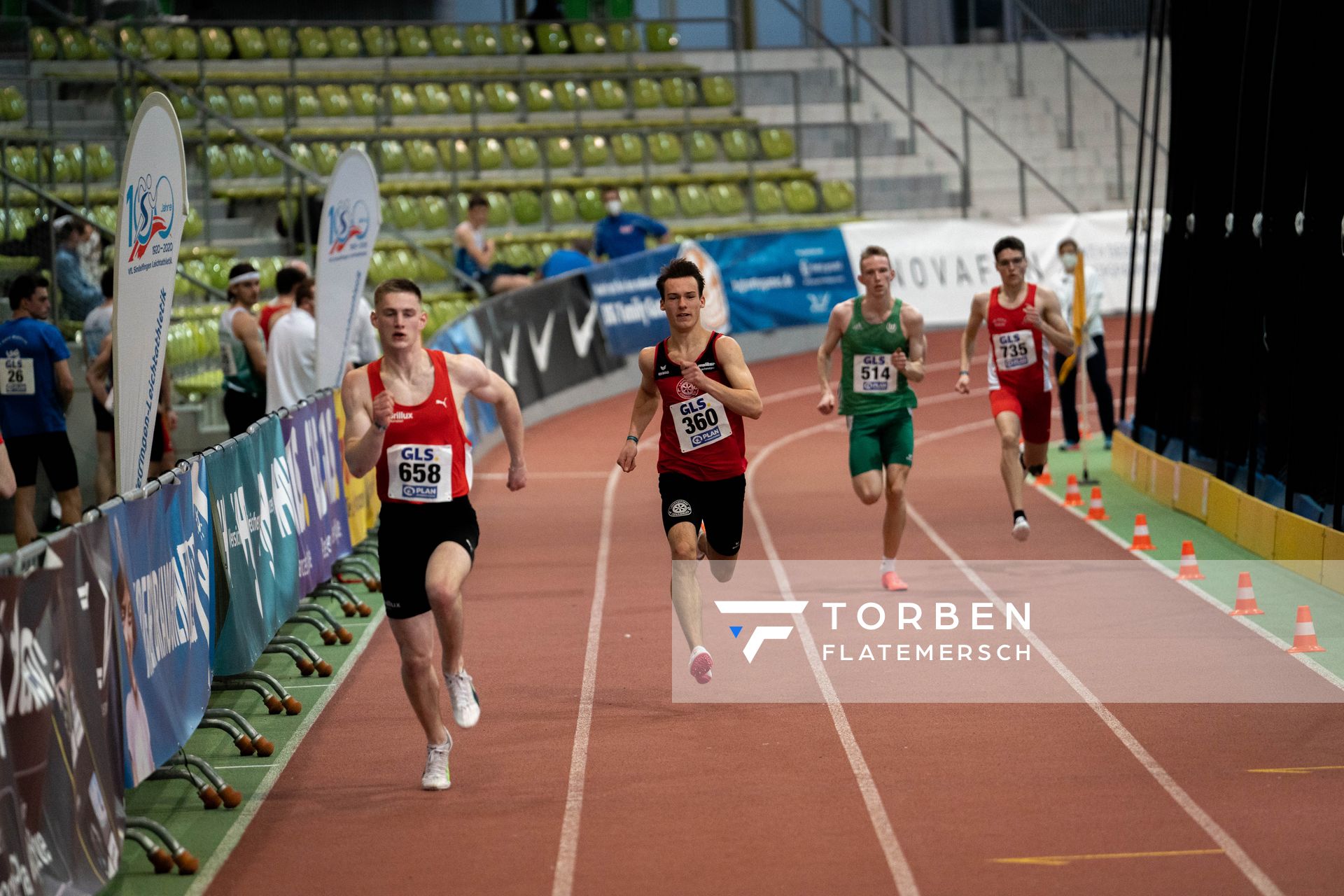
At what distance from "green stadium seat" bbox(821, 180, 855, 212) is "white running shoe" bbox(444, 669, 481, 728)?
879 inches

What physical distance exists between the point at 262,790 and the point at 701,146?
22.4 metres

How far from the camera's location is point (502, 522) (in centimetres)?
1455

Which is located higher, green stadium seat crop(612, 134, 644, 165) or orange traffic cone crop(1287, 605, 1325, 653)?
green stadium seat crop(612, 134, 644, 165)

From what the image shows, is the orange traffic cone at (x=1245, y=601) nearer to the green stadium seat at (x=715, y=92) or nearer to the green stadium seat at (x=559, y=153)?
the green stadium seat at (x=559, y=153)

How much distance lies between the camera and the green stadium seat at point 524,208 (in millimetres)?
26281

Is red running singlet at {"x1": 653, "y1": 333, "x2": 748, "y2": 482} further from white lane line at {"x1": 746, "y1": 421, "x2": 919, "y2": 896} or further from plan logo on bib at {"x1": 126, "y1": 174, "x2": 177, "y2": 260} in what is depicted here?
plan logo on bib at {"x1": 126, "y1": 174, "x2": 177, "y2": 260}

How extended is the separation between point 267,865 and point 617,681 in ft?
9.96

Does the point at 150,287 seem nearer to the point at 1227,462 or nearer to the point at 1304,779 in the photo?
the point at 1304,779

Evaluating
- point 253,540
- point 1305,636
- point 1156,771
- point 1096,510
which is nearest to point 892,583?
point 1305,636

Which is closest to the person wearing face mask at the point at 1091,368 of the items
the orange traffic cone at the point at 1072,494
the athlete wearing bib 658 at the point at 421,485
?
the orange traffic cone at the point at 1072,494

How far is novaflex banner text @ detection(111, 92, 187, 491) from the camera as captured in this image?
759 centimetres

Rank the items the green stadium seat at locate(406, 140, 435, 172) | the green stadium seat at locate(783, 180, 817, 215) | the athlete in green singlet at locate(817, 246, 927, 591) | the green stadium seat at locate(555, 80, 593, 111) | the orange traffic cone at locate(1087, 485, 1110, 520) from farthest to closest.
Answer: the green stadium seat at locate(555, 80, 593, 111)
the green stadium seat at locate(783, 180, 817, 215)
the green stadium seat at locate(406, 140, 435, 172)
the orange traffic cone at locate(1087, 485, 1110, 520)
the athlete in green singlet at locate(817, 246, 927, 591)

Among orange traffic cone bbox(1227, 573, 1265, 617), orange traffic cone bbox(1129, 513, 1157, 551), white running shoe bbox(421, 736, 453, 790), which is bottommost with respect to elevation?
orange traffic cone bbox(1129, 513, 1157, 551)

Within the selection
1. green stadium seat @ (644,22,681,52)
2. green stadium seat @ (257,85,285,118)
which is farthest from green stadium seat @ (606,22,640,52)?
green stadium seat @ (257,85,285,118)
